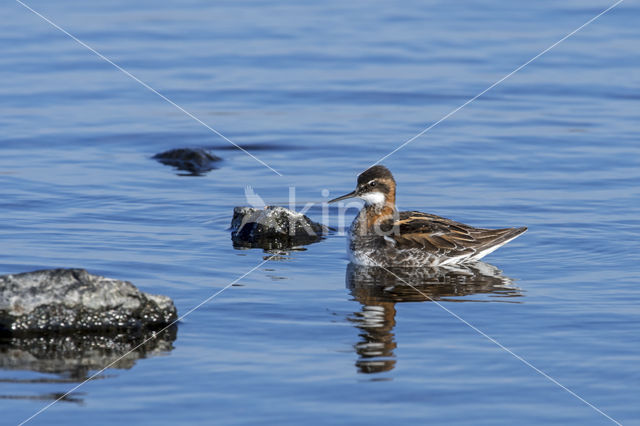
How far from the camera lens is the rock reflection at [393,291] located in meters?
9.05

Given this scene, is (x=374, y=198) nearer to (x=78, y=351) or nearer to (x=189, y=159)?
(x=189, y=159)

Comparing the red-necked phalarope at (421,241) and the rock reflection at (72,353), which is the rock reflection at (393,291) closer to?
the red-necked phalarope at (421,241)

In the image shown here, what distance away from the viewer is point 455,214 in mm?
14008

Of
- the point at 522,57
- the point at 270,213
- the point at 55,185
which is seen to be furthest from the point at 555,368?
the point at 522,57

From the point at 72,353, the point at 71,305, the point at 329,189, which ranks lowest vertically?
the point at 72,353

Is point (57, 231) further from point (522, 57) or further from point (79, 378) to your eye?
point (522, 57)

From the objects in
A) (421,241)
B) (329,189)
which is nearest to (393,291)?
(421,241)

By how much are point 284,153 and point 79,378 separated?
29.9ft

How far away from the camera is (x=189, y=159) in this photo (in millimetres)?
16453

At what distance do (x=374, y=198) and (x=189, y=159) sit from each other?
437 cm

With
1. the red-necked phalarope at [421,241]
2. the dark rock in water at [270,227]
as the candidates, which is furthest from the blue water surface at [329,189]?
the red-necked phalarope at [421,241]

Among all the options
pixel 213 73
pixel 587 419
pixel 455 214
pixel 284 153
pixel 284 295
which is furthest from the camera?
pixel 213 73

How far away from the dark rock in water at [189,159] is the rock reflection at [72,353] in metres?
7.07

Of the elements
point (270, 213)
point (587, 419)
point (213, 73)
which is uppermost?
point (213, 73)
